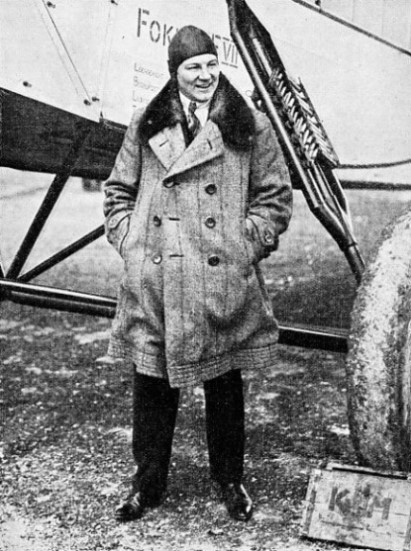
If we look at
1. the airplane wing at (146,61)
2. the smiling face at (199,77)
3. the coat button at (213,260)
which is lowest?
the coat button at (213,260)

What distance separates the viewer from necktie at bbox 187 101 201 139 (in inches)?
90.0

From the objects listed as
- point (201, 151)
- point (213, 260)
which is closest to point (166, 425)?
point (213, 260)

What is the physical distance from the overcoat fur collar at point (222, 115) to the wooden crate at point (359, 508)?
1023mm

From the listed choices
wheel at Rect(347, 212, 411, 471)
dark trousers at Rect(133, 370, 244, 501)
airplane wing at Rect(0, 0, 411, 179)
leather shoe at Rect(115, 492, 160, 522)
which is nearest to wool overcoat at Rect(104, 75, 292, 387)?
dark trousers at Rect(133, 370, 244, 501)

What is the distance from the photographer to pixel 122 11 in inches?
115

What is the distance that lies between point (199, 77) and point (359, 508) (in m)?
1.33

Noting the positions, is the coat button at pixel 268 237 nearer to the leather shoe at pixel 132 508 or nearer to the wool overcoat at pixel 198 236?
the wool overcoat at pixel 198 236

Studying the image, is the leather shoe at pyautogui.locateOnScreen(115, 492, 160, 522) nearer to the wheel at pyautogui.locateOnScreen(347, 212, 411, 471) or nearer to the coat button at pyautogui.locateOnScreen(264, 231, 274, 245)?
the wheel at pyautogui.locateOnScreen(347, 212, 411, 471)

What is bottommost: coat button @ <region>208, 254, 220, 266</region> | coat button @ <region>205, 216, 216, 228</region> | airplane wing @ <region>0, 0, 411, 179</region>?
coat button @ <region>208, 254, 220, 266</region>

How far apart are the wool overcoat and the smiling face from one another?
33 millimetres

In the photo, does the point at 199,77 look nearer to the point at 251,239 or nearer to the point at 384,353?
the point at 251,239

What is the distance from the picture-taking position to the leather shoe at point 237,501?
2380 millimetres

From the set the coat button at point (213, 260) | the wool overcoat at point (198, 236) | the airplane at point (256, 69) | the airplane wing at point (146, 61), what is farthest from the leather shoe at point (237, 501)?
the airplane wing at point (146, 61)

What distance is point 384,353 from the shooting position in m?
2.07
